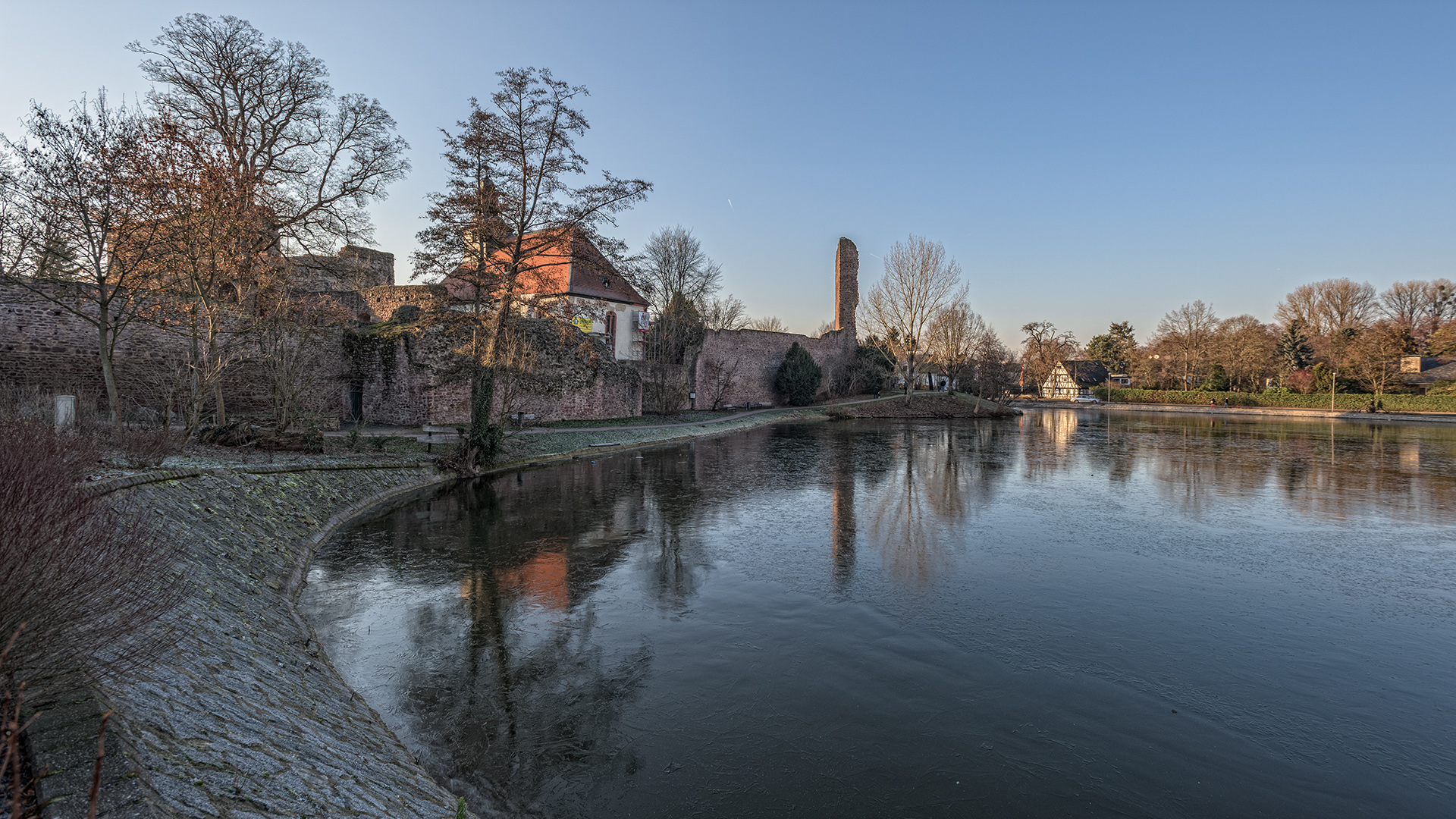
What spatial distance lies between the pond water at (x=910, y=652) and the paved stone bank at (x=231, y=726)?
44 cm

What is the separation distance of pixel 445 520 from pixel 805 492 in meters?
6.81

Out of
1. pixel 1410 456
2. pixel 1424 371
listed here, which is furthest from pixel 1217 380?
pixel 1410 456

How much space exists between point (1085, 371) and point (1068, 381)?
5.62 metres

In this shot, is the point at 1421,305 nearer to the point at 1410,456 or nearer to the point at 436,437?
the point at 1410,456

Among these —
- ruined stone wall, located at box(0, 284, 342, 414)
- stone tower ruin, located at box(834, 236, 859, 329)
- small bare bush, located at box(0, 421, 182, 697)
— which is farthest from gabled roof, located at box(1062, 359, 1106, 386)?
small bare bush, located at box(0, 421, 182, 697)

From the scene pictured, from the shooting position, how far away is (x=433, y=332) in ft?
71.0

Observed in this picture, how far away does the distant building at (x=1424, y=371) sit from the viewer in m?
43.8

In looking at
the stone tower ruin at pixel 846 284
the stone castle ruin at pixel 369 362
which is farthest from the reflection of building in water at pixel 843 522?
the stone tower ruin at pixel 846 284

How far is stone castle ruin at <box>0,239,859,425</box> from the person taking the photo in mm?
16141

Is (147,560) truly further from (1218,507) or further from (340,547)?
(1218,507)

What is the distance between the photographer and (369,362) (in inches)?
870

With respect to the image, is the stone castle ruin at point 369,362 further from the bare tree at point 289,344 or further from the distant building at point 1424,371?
the distant building at point 1424,371

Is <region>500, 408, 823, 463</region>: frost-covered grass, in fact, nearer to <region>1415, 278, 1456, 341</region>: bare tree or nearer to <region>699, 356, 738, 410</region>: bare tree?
<region>699, 356, 738, 410</region>: bare tree

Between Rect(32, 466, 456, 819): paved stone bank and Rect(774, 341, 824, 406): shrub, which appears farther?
Rect(774, 341, 824, 406): shrub
